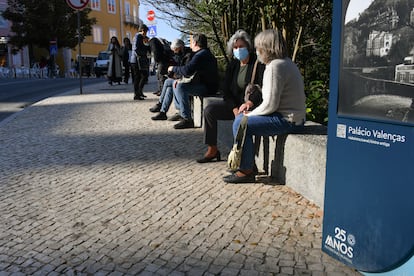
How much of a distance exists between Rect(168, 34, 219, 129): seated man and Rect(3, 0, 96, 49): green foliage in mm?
37204

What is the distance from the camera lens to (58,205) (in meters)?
3.84

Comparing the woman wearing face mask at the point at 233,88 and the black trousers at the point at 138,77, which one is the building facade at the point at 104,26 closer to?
the black trousers at the point at 138,77

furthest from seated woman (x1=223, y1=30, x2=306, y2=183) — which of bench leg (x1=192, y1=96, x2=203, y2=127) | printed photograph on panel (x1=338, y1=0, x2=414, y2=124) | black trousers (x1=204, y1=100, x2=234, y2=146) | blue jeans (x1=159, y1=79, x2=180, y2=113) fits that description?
blue jeans (x1=159, y1=79, x2=180, y2=113)

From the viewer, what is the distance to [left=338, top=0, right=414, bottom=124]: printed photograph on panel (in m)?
2.04

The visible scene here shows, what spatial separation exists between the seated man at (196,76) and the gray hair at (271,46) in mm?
A: 2331

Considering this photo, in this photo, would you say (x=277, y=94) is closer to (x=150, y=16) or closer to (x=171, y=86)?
(x=171, y=86)

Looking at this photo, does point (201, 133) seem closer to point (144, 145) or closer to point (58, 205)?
point (144, 145)

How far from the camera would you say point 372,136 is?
2.28 meters

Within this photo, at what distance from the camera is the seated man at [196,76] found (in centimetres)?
656

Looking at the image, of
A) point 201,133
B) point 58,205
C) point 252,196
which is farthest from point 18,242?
point 201,133

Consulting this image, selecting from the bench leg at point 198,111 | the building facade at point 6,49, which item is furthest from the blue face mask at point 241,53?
the building facade at point 6,49

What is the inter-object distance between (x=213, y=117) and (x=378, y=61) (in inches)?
124

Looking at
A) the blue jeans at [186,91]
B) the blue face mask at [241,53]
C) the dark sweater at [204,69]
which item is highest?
the blue face mask at [241,53]

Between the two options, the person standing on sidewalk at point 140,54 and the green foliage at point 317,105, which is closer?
the green foliage at point 317,105
